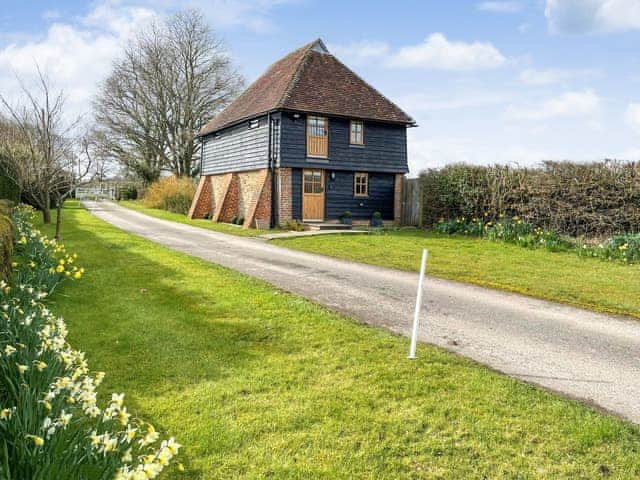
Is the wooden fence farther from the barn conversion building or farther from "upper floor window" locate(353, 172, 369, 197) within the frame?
"upper floor window" locate(353, 172, 369, 197)

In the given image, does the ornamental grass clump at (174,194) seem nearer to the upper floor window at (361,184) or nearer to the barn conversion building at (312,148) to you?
the barn conversion building at (312,148)

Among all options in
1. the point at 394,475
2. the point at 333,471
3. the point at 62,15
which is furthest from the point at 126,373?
the point at 62,15

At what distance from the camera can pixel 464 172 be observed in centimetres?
1831

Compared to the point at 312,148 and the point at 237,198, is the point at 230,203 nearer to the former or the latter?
the point at 237,198

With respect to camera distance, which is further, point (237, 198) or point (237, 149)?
point (237, 198)

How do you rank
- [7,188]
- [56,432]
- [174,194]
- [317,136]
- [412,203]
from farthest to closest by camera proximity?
[174,194]
[412,203]
[317,136]
[7,188]
[56,432]

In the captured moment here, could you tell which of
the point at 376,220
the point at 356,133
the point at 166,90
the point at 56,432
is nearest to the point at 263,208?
the point at 376,220

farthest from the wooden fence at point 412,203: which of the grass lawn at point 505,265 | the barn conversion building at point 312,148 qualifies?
the grass lawn at point 505,265

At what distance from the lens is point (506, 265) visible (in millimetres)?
11266

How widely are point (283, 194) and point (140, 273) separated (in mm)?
11918

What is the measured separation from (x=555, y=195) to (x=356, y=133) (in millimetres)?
9810

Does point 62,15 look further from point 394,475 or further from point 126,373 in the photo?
point 394,475

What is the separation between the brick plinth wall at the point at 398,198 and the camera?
75.9ft

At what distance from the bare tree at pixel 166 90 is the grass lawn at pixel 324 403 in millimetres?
35045
